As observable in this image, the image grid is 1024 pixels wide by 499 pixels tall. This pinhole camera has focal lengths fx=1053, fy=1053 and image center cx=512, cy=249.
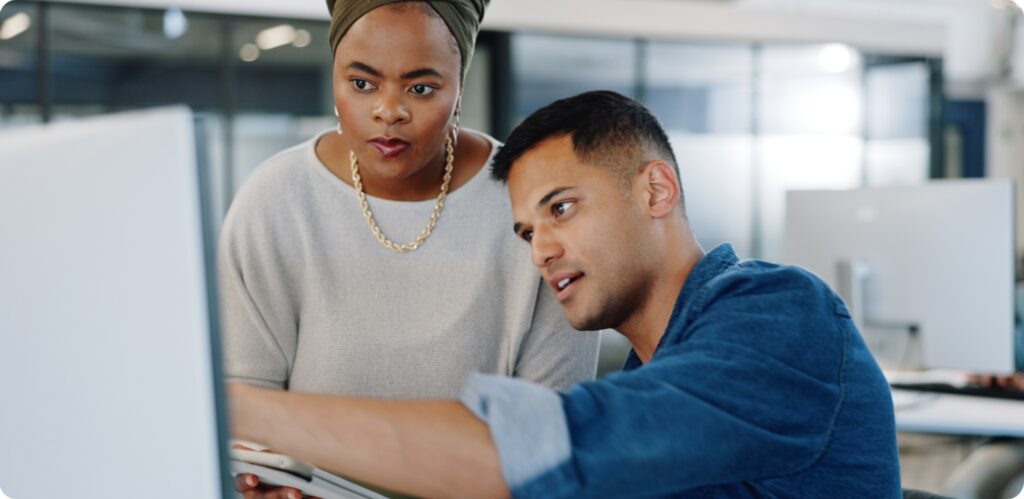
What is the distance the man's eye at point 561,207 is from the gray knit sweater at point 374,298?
204 millimetres

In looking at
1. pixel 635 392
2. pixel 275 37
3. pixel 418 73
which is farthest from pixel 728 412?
pixel 275 37

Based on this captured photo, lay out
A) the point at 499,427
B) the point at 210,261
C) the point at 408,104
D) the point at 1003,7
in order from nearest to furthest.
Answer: the point at 210,261
the point at 499,427
the point at 408,104
the point at 1003,7

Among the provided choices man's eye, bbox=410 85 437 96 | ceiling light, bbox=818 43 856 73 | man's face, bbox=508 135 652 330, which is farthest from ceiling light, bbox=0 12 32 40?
ceiling light, bbox=818 43 856 73

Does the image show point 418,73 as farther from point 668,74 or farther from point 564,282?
point 668,74

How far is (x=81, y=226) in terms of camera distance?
611 mm

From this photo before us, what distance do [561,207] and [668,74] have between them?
7674mm

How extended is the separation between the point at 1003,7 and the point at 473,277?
11.0m

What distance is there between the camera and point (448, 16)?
144cm

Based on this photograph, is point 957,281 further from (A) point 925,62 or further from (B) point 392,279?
(A) point 925,62

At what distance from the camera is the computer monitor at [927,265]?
276 centimetres

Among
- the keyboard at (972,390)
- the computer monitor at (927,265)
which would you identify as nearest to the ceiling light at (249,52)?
the computer monitor at (927,265)

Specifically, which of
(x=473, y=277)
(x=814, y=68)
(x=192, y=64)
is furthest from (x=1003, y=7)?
(x=473, y=277)

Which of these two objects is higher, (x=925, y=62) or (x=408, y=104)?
(x=925, y=62)

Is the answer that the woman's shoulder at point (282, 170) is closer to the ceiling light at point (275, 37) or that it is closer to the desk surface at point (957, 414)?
the desk surface at point (957, 414)
